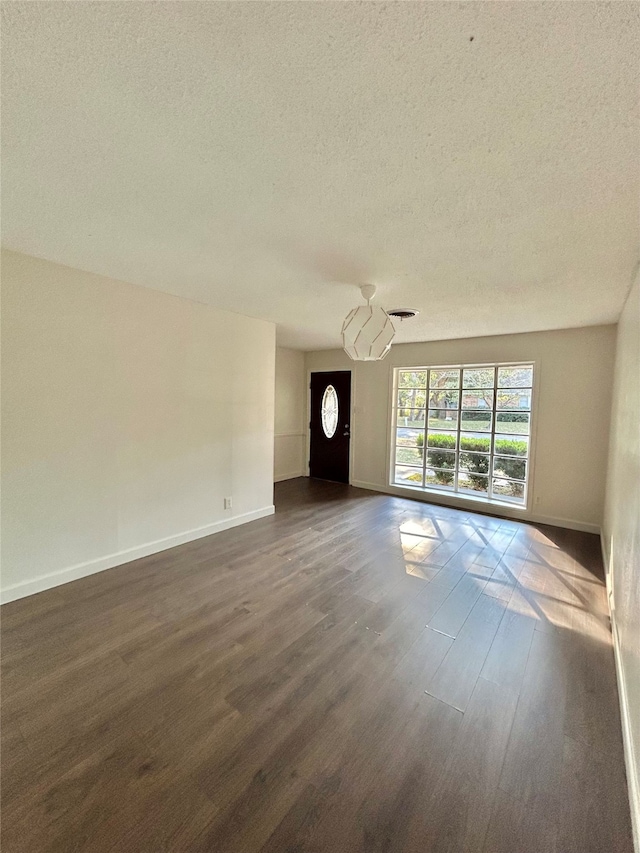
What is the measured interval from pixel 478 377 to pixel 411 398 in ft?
3.44

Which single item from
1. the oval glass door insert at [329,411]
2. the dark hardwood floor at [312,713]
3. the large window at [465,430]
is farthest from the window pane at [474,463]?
the oval glass door insert at [329,411]

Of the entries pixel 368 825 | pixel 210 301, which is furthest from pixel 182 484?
pixel 368 825

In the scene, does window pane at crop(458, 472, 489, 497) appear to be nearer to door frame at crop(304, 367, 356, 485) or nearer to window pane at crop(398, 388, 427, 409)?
window pane at crop(398, 388, 427, 409)

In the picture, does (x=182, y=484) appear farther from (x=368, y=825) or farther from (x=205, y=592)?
(x=368, y=825)

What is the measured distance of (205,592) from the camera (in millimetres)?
2594

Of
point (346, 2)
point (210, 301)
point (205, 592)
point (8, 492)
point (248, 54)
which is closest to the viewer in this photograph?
point (346, 2)

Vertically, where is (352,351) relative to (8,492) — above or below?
above

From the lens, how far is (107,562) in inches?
113

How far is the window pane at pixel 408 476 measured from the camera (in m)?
5.52

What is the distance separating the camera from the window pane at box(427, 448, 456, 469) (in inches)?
204

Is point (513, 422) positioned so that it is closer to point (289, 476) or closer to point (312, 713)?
point (289, 476)

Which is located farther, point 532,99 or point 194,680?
point 194,680

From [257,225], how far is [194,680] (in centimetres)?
244

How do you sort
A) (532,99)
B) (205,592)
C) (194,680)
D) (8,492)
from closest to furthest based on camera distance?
(532,99) → (194,680) → (8,492) → (205,592)
